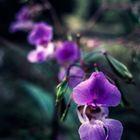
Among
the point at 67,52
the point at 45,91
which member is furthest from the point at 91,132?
the point at 45,91

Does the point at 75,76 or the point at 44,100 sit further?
the point at 44,100

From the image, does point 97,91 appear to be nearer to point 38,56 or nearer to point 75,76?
point 75,76

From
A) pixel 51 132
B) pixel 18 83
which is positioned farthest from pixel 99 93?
pixel 18 83

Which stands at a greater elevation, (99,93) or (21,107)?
(99,93)

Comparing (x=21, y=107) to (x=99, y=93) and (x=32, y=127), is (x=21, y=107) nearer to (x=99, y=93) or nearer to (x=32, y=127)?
(x=32, y=127)

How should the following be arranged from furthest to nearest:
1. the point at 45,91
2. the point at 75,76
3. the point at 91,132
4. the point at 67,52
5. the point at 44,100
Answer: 1. the point at 45,91
2. the point at 44,100
3. the point at 67,52
4. the point at 75,76
5. the point at 91,132

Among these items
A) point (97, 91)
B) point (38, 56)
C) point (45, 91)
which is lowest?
point (45, 91)
